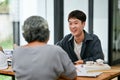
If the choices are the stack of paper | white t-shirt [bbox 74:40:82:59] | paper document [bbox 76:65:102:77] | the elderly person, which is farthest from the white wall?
the elderly person

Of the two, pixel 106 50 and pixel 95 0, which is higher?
pixel 95 0

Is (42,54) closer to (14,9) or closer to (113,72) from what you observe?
(113,72)

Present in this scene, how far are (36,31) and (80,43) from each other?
3.58ft

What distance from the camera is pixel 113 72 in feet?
7.82

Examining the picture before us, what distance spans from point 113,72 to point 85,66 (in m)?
0.25

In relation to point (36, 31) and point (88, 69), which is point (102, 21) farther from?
point (36, 31)

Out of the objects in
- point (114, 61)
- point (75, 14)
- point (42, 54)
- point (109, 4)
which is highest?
point (109, 4)

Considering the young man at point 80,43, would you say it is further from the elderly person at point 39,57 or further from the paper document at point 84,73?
the elderly person at point 39,57

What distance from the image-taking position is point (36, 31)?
186cm

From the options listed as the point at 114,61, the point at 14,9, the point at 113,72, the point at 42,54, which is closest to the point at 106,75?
the point at 113,72

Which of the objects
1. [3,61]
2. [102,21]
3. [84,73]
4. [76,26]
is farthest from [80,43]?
[102,21]

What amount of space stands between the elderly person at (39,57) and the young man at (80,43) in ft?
2.89

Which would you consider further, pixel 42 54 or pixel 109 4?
pixel 109 4

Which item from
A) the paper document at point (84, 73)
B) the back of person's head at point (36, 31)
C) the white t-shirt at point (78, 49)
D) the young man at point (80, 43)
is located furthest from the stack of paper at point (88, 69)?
the back of person's head at point (36, 31)
